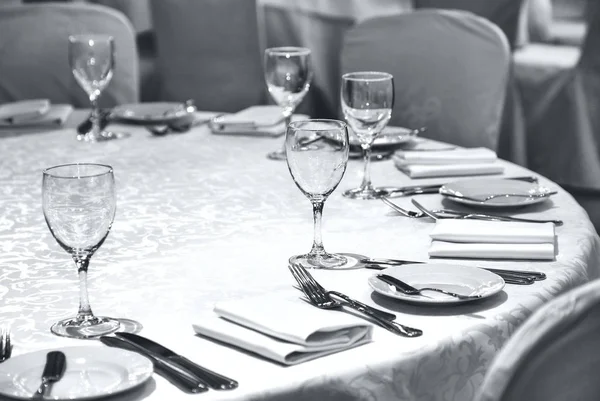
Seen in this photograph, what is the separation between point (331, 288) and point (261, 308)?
15cm

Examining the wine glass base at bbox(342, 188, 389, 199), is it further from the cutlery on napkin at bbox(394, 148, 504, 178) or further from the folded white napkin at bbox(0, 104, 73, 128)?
the folded white napkin at bbox(0, 104, 73, 128)

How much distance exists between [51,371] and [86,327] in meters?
0.15

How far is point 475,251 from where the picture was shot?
1.22 metres

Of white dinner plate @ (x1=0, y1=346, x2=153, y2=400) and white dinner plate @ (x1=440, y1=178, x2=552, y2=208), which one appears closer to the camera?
white dinner plate @ (x1=0, y1=346, x2=153, y2=400)

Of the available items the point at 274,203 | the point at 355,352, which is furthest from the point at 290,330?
the point at 274,203

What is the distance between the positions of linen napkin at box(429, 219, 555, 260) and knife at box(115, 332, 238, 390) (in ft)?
1.42

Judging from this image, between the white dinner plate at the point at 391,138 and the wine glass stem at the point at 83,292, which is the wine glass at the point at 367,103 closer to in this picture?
the white dinner plate at the point at 391,138

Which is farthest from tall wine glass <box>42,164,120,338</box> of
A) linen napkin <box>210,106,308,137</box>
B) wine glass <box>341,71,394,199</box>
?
linen napkin <box>210,106,308,137</box>

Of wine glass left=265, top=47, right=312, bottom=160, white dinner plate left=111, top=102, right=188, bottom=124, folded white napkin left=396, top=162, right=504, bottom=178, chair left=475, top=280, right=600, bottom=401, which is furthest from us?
white dinner plate left=111, top=102, right=188, bottom=124

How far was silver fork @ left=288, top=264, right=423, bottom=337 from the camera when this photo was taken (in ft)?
3.21

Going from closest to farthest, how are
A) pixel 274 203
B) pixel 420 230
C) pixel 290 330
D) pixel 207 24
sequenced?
1. pixel 290 330
2. pixel 420 230
3. pixel 274 203
4. pixel 207 24

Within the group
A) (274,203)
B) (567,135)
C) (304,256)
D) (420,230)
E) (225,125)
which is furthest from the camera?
(567,135)

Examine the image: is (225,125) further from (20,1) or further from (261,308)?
(20,1)

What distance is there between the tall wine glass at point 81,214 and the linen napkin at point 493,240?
443 mm
